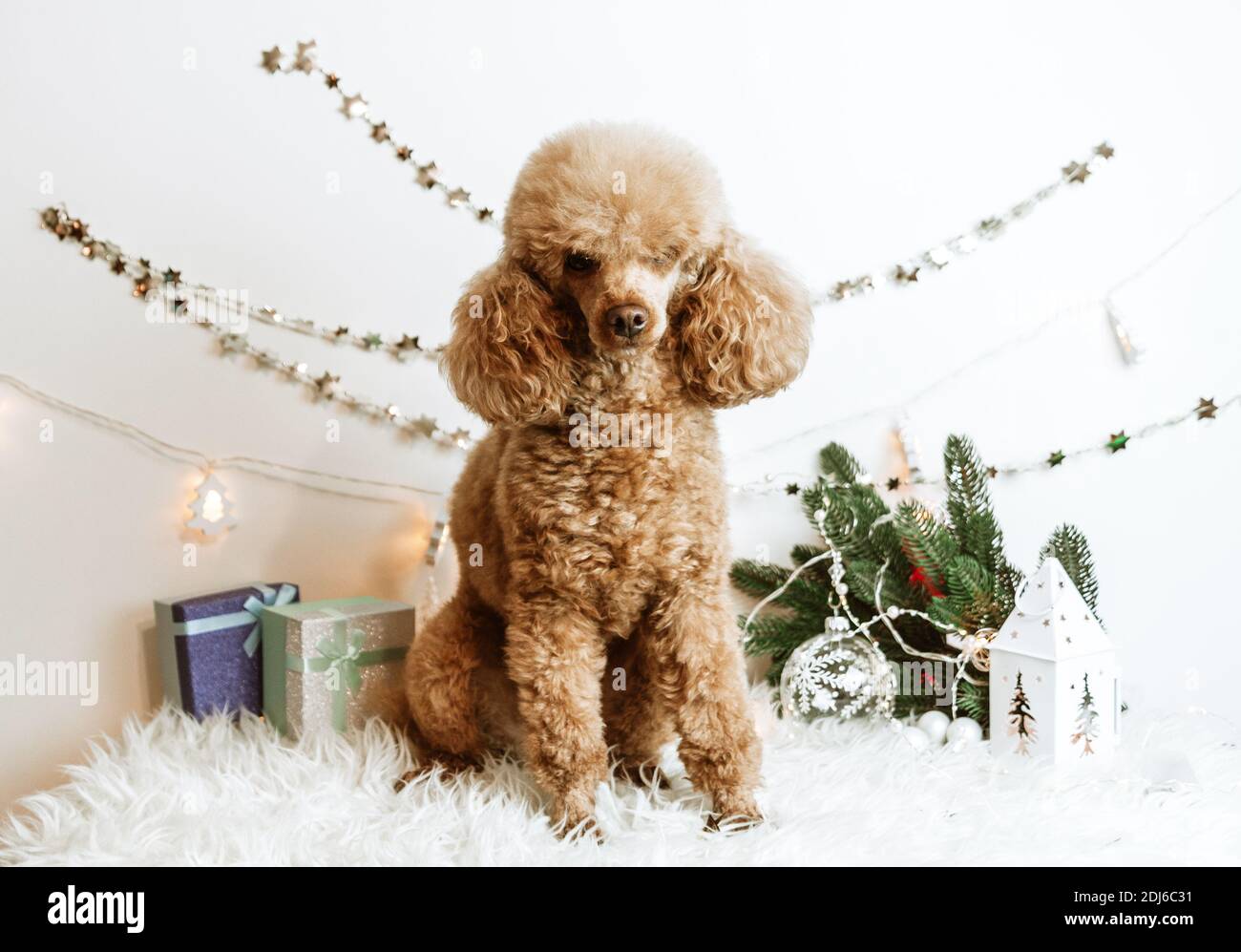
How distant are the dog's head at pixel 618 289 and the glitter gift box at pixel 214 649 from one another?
635mm

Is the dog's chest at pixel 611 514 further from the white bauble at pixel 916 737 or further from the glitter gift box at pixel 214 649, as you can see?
the glitter gift box at pixel 214 649

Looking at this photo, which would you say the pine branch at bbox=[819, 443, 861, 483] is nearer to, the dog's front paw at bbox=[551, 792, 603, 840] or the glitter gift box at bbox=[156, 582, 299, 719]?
the dog's front paw at bbox=[551, 792, 603, 840]

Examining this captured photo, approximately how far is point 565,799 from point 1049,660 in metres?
0.66

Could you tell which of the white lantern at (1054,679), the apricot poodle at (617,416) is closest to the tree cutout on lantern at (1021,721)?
the white lantern at (1054,679)

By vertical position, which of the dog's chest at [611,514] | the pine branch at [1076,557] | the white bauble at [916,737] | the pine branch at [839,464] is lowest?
the white bauble at [916,737]

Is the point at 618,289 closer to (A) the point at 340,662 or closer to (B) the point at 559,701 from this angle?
(B) the point at 559,701

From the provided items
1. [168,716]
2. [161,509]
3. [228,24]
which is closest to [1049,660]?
[168,716]

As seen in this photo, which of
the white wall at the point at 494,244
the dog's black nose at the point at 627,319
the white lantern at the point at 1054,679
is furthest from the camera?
the white wall at the point at 494,244

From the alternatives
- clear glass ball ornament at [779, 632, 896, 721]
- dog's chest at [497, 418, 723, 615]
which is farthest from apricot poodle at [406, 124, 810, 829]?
clear glass ball ornament at [779, 632, 896, 721]

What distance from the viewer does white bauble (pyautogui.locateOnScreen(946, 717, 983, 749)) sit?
1.30 metres

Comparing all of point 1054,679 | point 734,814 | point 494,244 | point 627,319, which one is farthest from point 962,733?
point 494,244

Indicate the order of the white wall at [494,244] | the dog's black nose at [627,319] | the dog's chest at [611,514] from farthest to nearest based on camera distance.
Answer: the white wall at [494,244], the dog's chest at [611,514], the dog's black nose at [627,319]

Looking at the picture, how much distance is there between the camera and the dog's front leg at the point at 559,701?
1085 millimetres

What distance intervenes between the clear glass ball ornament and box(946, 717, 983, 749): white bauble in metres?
0.09
